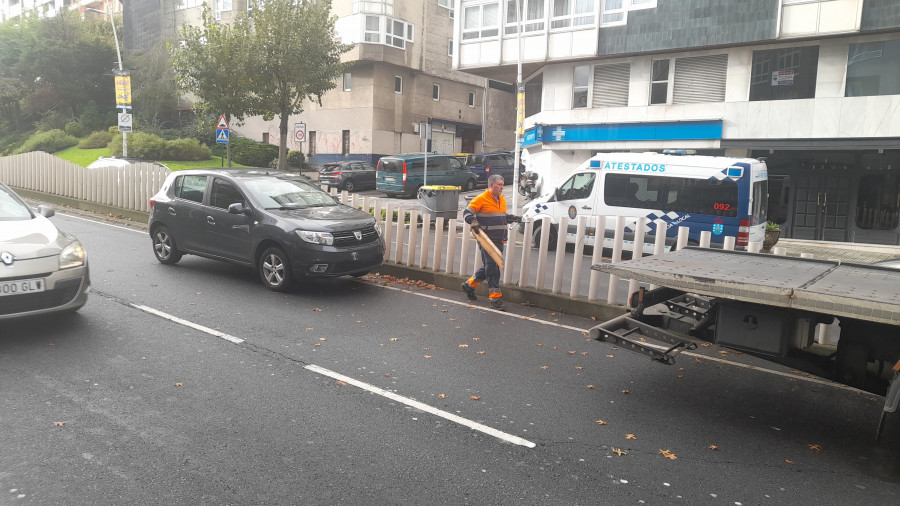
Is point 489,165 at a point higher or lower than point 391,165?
higher

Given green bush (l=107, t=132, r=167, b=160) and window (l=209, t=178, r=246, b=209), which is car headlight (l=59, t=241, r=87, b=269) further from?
green bush (l=107, t=132, r=167, b=160)

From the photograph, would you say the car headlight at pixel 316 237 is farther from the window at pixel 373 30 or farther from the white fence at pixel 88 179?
the window at pixel 373 30

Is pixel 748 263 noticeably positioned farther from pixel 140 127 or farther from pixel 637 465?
pixel 140 127

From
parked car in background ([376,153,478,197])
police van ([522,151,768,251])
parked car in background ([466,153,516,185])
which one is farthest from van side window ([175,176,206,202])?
parked car in background ([466,153,516,185])

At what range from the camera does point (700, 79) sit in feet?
74.1

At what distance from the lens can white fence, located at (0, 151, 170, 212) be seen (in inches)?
653

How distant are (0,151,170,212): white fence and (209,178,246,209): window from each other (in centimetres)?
706

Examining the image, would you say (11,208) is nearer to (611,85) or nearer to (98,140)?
(611,85)

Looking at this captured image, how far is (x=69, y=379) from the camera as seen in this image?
5293 millimetres

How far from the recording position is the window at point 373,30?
38.4 metres

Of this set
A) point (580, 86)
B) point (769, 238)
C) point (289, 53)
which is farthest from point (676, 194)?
point (289, 53)

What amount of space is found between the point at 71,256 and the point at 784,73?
70.6 feet

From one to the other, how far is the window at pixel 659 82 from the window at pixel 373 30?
A: 20.1 m

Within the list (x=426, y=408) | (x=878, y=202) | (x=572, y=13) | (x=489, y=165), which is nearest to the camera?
(x=426, y=408)
